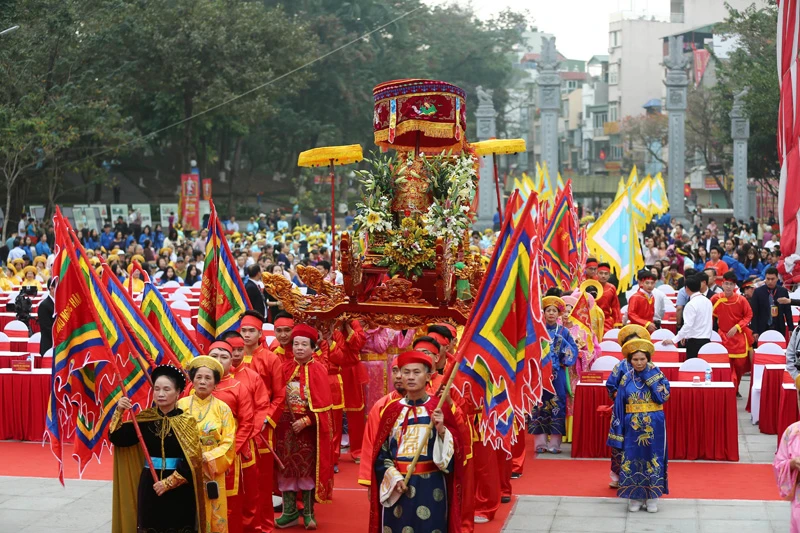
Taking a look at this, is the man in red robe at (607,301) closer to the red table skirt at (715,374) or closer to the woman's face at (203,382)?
the red table skirt at (715,374)

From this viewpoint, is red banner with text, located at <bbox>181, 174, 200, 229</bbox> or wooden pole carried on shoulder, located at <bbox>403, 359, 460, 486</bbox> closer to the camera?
wooden pole carried on shoulder, located at <bbox>403, 359, 460, 486</bbox>

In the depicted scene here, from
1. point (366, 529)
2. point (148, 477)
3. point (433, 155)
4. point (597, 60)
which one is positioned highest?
point (597, 60)

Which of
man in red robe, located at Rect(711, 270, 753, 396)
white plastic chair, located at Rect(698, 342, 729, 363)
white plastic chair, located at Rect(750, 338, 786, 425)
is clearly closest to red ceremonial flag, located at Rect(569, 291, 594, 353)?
white plastic chair, located at Rect(698, 342, 729, 363)

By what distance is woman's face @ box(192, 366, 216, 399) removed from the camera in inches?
294

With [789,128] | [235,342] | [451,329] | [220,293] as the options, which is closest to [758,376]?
[451,329]

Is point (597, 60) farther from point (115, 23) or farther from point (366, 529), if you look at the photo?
point (366, 529)

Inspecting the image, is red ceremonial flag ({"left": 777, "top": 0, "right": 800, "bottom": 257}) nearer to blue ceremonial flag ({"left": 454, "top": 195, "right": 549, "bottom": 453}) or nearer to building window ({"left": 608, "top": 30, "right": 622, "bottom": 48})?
blue ceremonial flag ({"left": 454, "top": 195, "right": 549, "bottom": 453})

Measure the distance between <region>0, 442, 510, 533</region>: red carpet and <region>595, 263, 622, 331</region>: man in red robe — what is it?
179 inches

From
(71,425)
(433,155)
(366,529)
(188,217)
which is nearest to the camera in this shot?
(71,425)

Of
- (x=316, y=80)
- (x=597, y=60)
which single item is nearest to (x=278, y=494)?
(x=316, y=80)

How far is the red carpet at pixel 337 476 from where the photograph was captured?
29.7 ft

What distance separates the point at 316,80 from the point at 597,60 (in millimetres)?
55689

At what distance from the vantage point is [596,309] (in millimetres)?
13164

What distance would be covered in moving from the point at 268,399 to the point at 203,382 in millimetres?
1052
